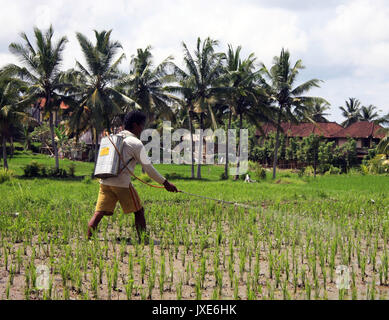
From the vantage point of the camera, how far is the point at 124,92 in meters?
21.3

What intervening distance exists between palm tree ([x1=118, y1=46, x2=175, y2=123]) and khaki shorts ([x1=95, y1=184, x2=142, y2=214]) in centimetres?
1624

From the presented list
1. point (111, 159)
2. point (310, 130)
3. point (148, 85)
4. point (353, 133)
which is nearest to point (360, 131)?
point (353, 133)

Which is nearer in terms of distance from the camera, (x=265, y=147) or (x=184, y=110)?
(x=184, y=110)

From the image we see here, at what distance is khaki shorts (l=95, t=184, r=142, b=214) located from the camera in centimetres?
445

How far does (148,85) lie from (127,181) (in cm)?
1720

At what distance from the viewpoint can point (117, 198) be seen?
4.54 meters

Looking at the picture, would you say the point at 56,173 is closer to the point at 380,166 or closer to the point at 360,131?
the point at 380,166

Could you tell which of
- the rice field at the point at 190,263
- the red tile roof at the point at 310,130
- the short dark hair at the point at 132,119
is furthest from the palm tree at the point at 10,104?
the red tile roof at the point at 310,130

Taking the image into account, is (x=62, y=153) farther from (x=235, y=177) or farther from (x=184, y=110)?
(x=235, y=177)

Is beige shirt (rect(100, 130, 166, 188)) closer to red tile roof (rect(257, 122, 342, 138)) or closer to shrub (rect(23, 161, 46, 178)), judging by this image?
shrub (rect(23, 161, 46, 178))

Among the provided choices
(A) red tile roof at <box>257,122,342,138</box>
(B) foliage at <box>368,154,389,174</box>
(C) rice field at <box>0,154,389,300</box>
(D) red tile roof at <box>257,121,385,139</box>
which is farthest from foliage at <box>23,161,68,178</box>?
(A) red tile roof at <box>257,122,342,138</box>

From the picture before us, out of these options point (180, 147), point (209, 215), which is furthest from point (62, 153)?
point (209, 215)

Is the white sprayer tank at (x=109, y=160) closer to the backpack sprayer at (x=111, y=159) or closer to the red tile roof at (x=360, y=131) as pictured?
the backpack sprayer at (x=111, y=159)
